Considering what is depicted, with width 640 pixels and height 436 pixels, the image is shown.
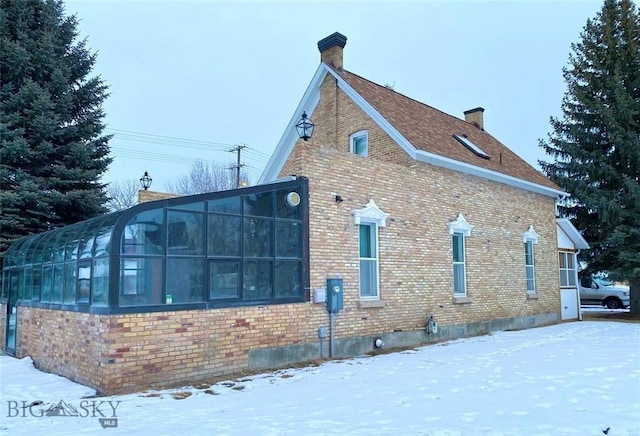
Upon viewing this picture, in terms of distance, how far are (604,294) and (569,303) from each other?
9147 millimetres

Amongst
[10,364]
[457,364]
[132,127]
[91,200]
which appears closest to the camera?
[457,364]

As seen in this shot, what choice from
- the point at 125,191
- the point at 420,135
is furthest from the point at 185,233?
the point at 125,191

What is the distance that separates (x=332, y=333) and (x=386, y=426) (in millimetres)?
4531

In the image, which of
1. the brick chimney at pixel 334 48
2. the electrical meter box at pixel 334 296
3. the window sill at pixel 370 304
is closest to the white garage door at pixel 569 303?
the window sill at pixel 370 304

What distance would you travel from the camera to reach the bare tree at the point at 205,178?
4675 cm

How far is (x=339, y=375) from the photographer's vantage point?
25.6 ft

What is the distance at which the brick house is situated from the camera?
7.17 metres

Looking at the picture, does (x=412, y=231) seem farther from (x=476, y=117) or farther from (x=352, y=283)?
(x=476, y=117)

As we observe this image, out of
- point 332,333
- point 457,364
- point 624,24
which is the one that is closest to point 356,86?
point 332,333

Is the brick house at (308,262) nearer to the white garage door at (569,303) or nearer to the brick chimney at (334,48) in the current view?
the brick chimney at (334,48)

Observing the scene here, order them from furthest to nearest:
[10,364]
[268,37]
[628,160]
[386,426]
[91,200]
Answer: [268,37], [628,160], [91,200], [10,364], [386,426]

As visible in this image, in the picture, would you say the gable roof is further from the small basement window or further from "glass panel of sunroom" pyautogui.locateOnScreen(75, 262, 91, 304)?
"glass panel of sunroom" pyautogui.locateOnScreen(75, 262, 91, 304)

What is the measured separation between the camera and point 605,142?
19.8 meters

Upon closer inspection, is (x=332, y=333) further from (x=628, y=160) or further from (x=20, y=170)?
(x=628, y=160)
